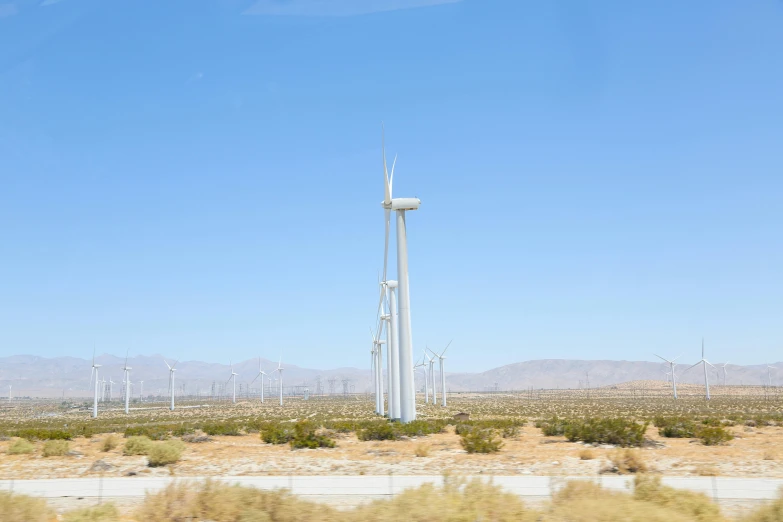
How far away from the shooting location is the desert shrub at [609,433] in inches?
1353

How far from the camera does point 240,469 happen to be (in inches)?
1113

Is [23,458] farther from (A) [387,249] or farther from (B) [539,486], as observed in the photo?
(A) [387,249]

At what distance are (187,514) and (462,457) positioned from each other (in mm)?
17657

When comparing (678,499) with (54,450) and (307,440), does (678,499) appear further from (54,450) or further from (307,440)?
(54,450)

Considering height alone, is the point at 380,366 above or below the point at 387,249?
below

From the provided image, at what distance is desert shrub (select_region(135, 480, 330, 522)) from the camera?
13906mm

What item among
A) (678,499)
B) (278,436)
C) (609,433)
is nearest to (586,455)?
(609,433)

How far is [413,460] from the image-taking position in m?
29.7

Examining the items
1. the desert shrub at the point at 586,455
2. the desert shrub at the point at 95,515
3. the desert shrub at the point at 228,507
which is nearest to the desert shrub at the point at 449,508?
the desert shrub at the point at 228,507

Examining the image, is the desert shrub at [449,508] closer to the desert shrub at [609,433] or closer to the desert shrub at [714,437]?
the desert shrub at [609,433]

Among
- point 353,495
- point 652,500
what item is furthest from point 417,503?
point 353,495

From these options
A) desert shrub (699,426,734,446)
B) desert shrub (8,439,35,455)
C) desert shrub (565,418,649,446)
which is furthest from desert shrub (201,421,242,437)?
desert shrub (699,426,734,446)

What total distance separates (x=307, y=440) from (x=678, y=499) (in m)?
24.8

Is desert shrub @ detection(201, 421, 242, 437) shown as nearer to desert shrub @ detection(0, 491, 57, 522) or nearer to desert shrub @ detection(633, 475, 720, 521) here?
desert shrub @ detection(0, 491, 57, 522)
